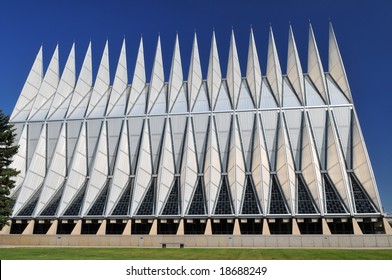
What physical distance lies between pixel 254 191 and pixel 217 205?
474 cm

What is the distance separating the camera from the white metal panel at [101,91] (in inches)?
1833

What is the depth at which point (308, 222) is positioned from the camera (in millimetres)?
34750

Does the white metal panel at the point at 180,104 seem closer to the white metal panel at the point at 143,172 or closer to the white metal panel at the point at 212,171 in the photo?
the white metal panel at the point at 143,172

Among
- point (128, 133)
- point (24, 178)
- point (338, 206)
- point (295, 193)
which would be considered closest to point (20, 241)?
point (24, 178)

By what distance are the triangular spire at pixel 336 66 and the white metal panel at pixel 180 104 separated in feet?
70.3

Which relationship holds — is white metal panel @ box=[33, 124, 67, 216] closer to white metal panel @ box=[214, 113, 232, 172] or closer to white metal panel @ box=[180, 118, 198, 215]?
white metal panel @ box=[180, 118, 198, 215]

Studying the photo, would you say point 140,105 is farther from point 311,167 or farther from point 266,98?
point 311,167

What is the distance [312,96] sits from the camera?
141 feet

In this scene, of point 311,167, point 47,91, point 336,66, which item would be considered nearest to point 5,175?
point 47,91

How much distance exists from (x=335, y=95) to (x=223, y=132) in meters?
15.9

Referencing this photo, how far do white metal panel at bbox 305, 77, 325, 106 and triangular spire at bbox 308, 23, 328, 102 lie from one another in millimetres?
563

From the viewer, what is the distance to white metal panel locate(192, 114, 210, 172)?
1620 inches

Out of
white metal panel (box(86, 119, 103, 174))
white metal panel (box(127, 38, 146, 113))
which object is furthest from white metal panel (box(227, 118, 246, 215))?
white metal panel (box(86, 119, 103, 174))

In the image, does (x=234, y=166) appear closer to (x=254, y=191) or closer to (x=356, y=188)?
(x=254, y=191)
